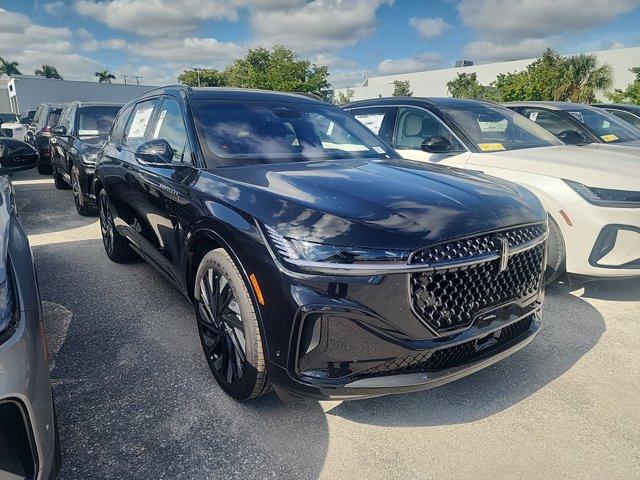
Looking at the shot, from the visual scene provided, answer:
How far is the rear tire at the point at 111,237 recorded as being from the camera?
4.63m

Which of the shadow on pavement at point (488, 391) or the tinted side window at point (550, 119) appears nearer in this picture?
the shadow on pavement at point (488, 391)

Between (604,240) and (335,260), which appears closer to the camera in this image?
(335,260)

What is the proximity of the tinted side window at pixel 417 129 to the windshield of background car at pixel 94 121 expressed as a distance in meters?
4.83

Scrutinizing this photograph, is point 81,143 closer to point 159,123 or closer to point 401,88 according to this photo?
point 159,123

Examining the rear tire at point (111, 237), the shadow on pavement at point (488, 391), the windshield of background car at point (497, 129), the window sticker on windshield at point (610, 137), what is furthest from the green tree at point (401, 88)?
the shadow on pavement at point (488, 391)

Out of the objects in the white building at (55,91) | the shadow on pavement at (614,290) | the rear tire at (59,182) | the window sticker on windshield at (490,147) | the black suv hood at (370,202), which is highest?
the white building at (55,91)

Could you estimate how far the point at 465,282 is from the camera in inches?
80.5

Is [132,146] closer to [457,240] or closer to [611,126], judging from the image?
[457,240]

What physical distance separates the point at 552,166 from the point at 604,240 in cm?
81

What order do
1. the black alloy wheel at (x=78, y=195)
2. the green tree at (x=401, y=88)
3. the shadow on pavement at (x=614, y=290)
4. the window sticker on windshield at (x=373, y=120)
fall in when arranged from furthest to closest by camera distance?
the green tree at (x=401, y=88)
the black alloy wheel at (x=78, y=195)
the window sticker on windshield at (x=373, y=120)
the shadow on pavement at (x=614, y=290)

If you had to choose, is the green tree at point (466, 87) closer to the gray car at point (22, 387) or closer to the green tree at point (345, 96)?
the green tree at point (345, 96)

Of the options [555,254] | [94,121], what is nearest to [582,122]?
[555,254]

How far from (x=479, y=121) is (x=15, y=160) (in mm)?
4400

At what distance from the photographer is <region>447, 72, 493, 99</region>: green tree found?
37703 mm
